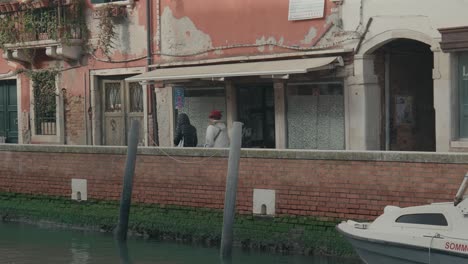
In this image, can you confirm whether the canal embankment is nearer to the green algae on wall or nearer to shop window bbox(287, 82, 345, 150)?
the green algae on wall

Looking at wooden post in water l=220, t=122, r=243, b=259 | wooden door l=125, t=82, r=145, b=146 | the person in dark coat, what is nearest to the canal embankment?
wooden post in water l=220, t=122, r=243, b=259

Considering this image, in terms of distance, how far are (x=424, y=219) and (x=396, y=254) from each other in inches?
19.6

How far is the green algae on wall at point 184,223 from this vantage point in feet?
44.3

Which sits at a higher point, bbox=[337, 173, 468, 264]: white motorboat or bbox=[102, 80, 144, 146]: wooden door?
bbox=[102, 80, 144, 146]: wooden door

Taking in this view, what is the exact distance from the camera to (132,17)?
824 inches

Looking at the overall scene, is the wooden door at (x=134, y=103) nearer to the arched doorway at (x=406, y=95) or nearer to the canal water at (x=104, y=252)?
the canal water at (x=104, y=252)

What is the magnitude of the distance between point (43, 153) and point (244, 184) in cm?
462

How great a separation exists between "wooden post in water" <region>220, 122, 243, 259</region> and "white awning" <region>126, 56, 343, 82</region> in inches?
136

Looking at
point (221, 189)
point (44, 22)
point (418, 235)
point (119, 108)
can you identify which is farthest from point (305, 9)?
point (418, 235)

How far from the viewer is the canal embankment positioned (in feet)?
42.1

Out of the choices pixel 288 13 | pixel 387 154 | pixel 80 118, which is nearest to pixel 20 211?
pixel 80 118

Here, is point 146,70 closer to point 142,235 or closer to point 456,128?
point 142,235

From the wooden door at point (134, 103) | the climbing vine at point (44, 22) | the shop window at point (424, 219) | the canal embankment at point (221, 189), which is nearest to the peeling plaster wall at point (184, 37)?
the climbing vine at point (44, 22)

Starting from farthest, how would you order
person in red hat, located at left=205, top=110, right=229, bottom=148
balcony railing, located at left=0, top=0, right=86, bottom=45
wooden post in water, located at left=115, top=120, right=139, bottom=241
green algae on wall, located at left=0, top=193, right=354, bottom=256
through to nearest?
balcony railing, located at left=0, top=0, right=86, bottom=45 < person in red hat, located at left=205, top=110, right=229, bottom=148 < wooden post in water, located at left=115, top=120, right=139, bottom=241 < green algae on wall, located at left=0, top=193, right=354, bottom=256
